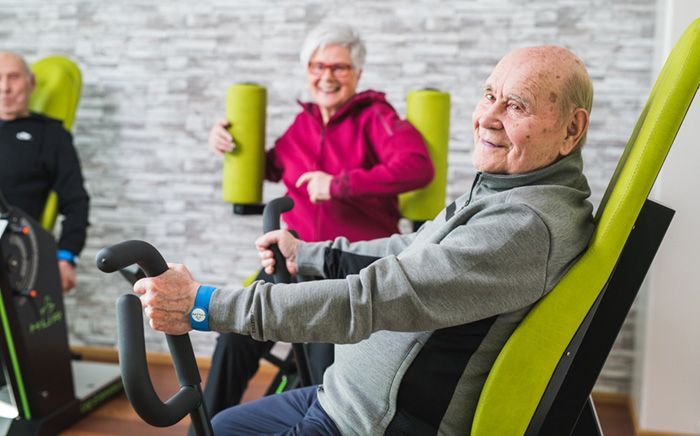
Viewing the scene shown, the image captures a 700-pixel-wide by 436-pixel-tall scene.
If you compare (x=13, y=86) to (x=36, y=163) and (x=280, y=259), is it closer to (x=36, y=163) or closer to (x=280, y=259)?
(x=36, y=163)

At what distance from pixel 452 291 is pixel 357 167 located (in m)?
1.23

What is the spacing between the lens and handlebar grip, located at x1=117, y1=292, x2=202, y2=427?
37.4 inches

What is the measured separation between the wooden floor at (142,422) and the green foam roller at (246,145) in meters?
1.01

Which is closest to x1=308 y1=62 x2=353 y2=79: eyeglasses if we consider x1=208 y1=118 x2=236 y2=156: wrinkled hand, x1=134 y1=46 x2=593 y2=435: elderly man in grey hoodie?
x1=208 y1=118 x2=236 y2=156: wrinkled hand

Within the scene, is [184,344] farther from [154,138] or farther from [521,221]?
[154,138]

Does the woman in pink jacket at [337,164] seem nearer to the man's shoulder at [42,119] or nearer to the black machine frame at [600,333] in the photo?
the black machine frame at [600,333]

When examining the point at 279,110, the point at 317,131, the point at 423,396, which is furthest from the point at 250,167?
the point at 423,396

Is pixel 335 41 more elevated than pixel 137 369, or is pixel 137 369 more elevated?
pixel 335 41

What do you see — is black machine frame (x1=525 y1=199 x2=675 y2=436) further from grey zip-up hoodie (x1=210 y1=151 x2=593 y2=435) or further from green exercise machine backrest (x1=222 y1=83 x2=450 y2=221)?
green exercise machine backrest (x1=222 y1=83 x2=450 y2=221)

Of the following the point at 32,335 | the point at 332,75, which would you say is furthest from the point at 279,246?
the point at 32,335

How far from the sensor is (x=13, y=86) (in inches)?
114

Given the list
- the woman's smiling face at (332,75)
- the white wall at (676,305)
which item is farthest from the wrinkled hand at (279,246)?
the white wall at (676,305)

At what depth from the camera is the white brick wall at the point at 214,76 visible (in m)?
2.92

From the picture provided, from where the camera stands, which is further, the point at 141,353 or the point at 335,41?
the point at 335,41
